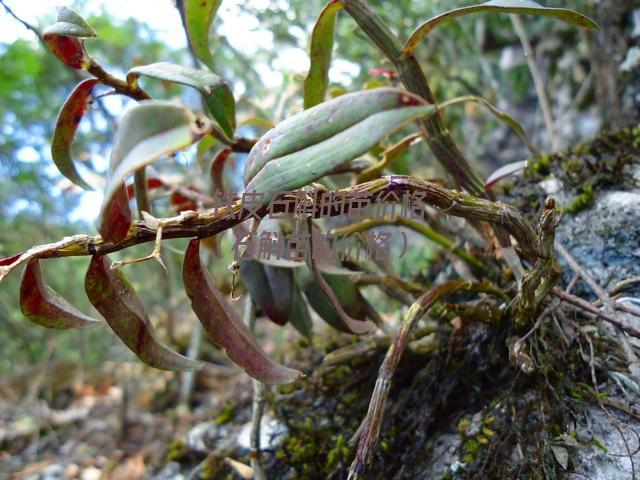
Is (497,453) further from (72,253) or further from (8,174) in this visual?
(8,174)

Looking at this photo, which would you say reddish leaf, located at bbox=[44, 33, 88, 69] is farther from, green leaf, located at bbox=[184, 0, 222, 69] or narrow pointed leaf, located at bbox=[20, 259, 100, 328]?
narrow pointed leaf, located at bbox=[20, 259, 100, 328]

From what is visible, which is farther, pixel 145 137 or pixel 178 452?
pixel 178 452

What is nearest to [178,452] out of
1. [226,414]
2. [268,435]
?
[226,414]

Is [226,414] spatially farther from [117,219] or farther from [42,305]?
[117,219]

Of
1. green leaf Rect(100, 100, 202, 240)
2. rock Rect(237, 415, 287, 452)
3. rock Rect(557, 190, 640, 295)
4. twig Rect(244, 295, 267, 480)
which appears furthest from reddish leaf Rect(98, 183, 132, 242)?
rock Rect(557, 190, 640, 295)

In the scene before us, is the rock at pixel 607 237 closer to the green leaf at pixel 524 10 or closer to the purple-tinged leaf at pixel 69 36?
the green leaf at pixel 524 10

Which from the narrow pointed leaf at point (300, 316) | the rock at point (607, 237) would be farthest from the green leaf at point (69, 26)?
the rock at point (607, 237)
